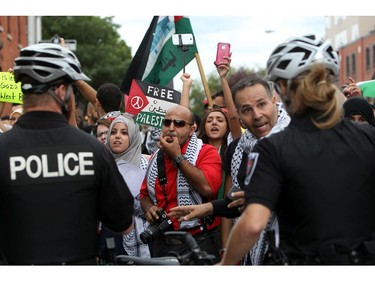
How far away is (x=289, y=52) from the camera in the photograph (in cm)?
437

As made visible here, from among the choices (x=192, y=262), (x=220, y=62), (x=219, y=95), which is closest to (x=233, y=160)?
(x=220, y=62)

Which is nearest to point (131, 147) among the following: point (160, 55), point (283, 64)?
point (160, 55)

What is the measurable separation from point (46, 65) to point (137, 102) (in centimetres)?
466

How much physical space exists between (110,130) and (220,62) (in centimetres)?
126

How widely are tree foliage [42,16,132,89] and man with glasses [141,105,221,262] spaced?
46.7 m

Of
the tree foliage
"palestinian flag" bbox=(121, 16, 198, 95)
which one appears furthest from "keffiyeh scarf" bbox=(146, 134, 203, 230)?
the tree foliage

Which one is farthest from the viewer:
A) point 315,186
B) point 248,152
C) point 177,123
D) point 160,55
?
point 160,55

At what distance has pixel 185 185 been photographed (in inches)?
278

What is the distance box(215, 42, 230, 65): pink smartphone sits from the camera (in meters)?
7.98

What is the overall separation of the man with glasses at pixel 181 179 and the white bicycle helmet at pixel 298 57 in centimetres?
263

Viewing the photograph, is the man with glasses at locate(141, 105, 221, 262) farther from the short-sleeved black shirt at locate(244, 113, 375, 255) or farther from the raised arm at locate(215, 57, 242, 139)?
the short-sleeved black shirt at locate(244, 113, 375, 255)

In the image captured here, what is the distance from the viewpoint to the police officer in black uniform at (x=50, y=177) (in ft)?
14.3

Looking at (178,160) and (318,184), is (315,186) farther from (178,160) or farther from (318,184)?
(178,160)

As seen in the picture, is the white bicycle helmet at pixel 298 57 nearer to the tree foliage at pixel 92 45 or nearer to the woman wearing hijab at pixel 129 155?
the woman wearing hijab at pixel 129 155
